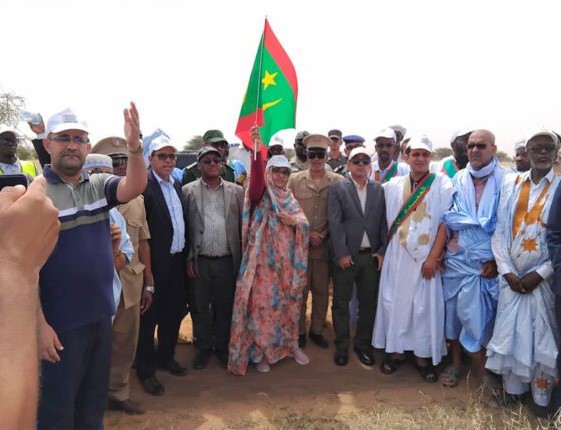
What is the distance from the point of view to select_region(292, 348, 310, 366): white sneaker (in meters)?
4.77

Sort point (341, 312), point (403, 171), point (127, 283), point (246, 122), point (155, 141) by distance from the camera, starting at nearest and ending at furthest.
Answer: point (127, 283), point (155, 141), point (246, 122), point (341, 312), point (403, 171)

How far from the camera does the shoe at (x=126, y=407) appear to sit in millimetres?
3812

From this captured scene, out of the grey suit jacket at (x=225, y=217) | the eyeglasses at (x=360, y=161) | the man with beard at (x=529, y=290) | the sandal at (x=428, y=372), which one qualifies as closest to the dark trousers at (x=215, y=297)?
the grey suit jacket at (x=225, y=217)

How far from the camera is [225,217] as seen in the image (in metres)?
4.48

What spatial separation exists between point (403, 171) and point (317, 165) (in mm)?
1437

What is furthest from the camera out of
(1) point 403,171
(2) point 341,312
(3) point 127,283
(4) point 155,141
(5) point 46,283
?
(1) point 403,171

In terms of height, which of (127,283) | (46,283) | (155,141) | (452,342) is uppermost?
(155,141)

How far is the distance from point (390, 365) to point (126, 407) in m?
2.57

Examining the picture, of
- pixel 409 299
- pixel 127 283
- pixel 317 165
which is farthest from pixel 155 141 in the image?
pixel 409 299

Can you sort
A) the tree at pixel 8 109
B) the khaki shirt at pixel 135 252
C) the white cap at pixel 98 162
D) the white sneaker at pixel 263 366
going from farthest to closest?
the tree at pixel 8 109 < the white sneaker at pixel 263 366 < the khaki shirt at pixel 135 252 < the white cap at pixel 98 162

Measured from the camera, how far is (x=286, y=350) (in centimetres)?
471

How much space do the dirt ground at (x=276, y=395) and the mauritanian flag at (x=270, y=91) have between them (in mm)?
2417

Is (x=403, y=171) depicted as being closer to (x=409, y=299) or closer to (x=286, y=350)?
(x=409, y=299)

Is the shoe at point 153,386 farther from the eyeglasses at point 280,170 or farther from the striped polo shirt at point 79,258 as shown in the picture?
the eyeglasses at point 280,170
